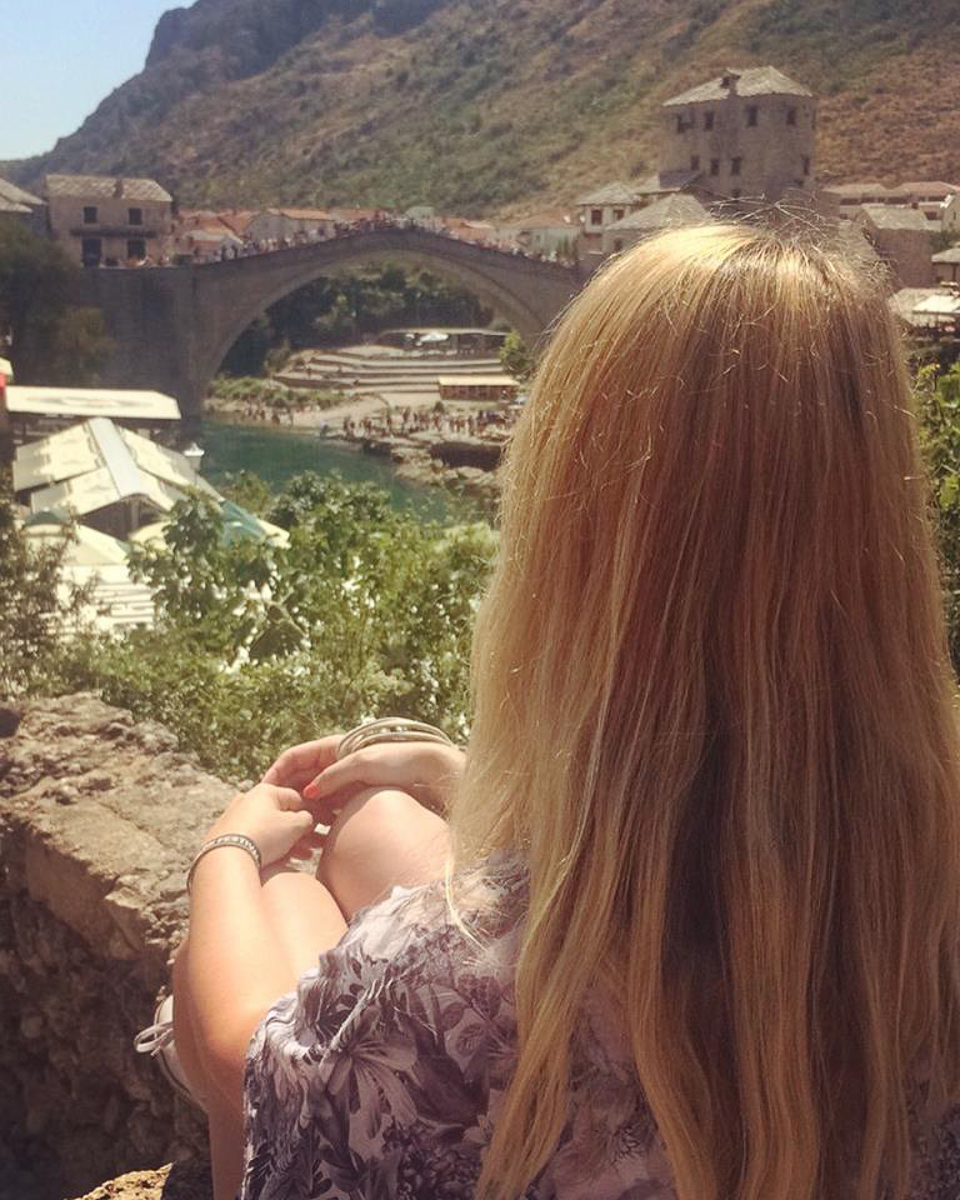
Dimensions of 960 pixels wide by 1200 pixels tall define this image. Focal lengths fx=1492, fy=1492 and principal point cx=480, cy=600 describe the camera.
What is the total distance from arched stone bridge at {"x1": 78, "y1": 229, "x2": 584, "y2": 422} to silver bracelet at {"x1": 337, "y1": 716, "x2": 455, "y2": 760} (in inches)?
961

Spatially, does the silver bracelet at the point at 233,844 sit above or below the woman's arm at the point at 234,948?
above

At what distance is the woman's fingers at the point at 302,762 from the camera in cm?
119

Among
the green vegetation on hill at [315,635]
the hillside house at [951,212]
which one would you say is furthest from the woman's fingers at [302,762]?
the hillside house at [951,212]

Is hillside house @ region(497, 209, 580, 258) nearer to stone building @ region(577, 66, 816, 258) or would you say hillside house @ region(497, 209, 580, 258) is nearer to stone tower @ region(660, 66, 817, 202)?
stone building @ region(577, 66, 816, 258)

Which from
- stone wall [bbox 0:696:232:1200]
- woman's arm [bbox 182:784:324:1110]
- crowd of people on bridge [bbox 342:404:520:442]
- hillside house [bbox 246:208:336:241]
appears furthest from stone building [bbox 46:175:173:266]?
woman's arm [bbox 182:784:324:1110]

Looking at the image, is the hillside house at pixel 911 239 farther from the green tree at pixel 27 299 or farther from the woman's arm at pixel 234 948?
the woman's arm at pixel 234 948

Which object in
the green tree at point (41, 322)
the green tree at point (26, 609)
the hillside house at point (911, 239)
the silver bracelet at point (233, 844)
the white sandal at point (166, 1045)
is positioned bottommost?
the green tree at point (26, 609)

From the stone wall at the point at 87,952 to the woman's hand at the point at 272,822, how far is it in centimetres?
60

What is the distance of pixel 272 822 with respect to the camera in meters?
1.10

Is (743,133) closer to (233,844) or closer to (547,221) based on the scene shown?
(547,221)

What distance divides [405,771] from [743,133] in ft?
94.3

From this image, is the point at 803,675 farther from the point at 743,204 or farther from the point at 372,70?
the point at 372,70

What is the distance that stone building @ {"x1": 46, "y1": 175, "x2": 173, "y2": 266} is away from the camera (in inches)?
1235

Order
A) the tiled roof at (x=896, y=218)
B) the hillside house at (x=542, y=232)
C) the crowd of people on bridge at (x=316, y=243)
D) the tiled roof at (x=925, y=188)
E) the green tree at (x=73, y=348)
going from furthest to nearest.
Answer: the hillside house at (x=542, y=232) → the tiled roof at (x=925, y=188) → the crowd of people on bridge at (x=316, y=243) → the tiled roof at (x=896, y=218) → the green tree at (x=73, y=348)
